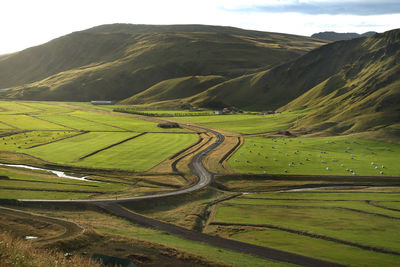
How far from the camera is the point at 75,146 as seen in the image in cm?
12431

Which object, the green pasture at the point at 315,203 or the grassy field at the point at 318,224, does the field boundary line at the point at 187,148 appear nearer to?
the grassy field at the point at 318,224

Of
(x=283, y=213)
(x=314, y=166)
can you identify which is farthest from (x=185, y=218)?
(x=314, y=166)

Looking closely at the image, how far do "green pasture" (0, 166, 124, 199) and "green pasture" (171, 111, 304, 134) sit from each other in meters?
80.3

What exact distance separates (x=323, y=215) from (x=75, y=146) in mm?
81906

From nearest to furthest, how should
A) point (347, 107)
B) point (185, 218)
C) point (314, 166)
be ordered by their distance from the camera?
point (185, 218) → point (314, 166) → point (347, 107)

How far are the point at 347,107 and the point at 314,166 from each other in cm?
7678

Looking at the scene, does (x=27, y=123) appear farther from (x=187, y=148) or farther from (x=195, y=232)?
(x=195, y=232)

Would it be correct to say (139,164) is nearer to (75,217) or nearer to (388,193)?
(75,217)

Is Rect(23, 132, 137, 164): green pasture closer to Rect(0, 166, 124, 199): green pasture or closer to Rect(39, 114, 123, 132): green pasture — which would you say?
Rect(39, 114, 123, 132): green pasture

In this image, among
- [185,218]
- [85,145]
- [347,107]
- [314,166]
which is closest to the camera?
[185,218]

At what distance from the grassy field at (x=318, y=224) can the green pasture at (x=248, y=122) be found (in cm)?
7900

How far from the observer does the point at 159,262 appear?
140ft

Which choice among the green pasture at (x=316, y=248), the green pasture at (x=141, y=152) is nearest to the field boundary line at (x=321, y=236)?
the green pasture at (x=316, y=248)

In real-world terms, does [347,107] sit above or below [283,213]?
above
